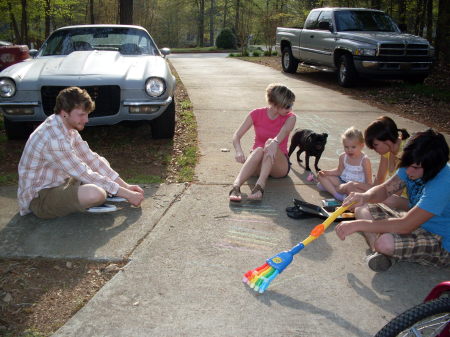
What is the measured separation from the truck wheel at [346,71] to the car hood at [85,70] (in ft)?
18.3

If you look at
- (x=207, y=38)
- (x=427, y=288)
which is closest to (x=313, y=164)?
(x=427, y=288)

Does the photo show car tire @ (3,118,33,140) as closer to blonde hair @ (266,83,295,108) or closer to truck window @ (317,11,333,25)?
blonde hair @ (266,83,295,108)

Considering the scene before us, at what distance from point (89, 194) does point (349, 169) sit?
225 cm

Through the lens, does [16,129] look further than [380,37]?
No

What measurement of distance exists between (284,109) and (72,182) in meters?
1.98

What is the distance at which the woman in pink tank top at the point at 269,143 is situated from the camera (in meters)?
4.14

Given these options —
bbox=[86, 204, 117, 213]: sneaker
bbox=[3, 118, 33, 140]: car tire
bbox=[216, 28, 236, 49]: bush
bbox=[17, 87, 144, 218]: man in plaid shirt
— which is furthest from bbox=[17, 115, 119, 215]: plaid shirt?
bbox=[216, 28, 236, 49]: bush

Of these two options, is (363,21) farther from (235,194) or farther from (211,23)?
(211,23)

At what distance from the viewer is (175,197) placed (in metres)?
4.21

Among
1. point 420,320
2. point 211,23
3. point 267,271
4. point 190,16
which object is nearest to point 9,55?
point 267,271

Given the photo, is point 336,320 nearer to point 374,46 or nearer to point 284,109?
point 284,109

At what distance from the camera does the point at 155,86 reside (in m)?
5.36

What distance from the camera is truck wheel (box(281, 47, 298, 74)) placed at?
13.4 metres

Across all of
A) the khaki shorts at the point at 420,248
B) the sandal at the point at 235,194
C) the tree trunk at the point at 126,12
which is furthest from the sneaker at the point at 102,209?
the tree trunk at the point at 126,12
